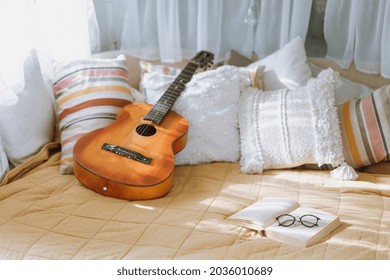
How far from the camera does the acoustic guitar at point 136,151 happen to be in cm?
186

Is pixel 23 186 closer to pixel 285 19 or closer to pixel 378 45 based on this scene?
pixel 285 19

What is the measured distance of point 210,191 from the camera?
195cm

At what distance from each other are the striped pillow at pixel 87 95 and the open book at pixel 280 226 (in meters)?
0.73

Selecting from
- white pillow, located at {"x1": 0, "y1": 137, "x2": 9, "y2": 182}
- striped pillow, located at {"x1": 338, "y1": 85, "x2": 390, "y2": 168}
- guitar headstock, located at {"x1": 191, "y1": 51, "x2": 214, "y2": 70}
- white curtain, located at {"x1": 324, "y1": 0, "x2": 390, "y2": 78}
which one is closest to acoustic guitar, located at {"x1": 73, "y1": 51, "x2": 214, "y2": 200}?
guitar headstock, located at {"x1": 191, "y1": 51, "x2": 214, "y2": 70}

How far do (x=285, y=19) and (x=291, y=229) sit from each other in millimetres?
1188

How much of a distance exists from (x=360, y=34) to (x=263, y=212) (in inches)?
44.1

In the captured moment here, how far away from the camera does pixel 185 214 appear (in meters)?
1.77

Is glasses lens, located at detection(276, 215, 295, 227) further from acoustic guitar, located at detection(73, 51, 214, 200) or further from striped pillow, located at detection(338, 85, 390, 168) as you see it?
striped pillow, located at detection(338, 85, 390, 168)

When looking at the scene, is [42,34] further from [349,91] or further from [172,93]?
[349,91]

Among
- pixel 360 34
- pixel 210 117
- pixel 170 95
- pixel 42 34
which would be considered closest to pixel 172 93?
pixel 170 95

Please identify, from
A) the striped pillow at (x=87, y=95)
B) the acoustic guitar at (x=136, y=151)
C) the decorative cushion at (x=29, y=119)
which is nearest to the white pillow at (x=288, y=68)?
the acoustic guitar at (x=136, y=151)

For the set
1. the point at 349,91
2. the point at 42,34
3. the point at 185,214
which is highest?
the point at 42,34

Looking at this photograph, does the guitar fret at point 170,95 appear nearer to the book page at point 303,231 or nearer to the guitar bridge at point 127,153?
the guitar bridge at point 127,153

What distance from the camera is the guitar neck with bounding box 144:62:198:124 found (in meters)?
2.09
